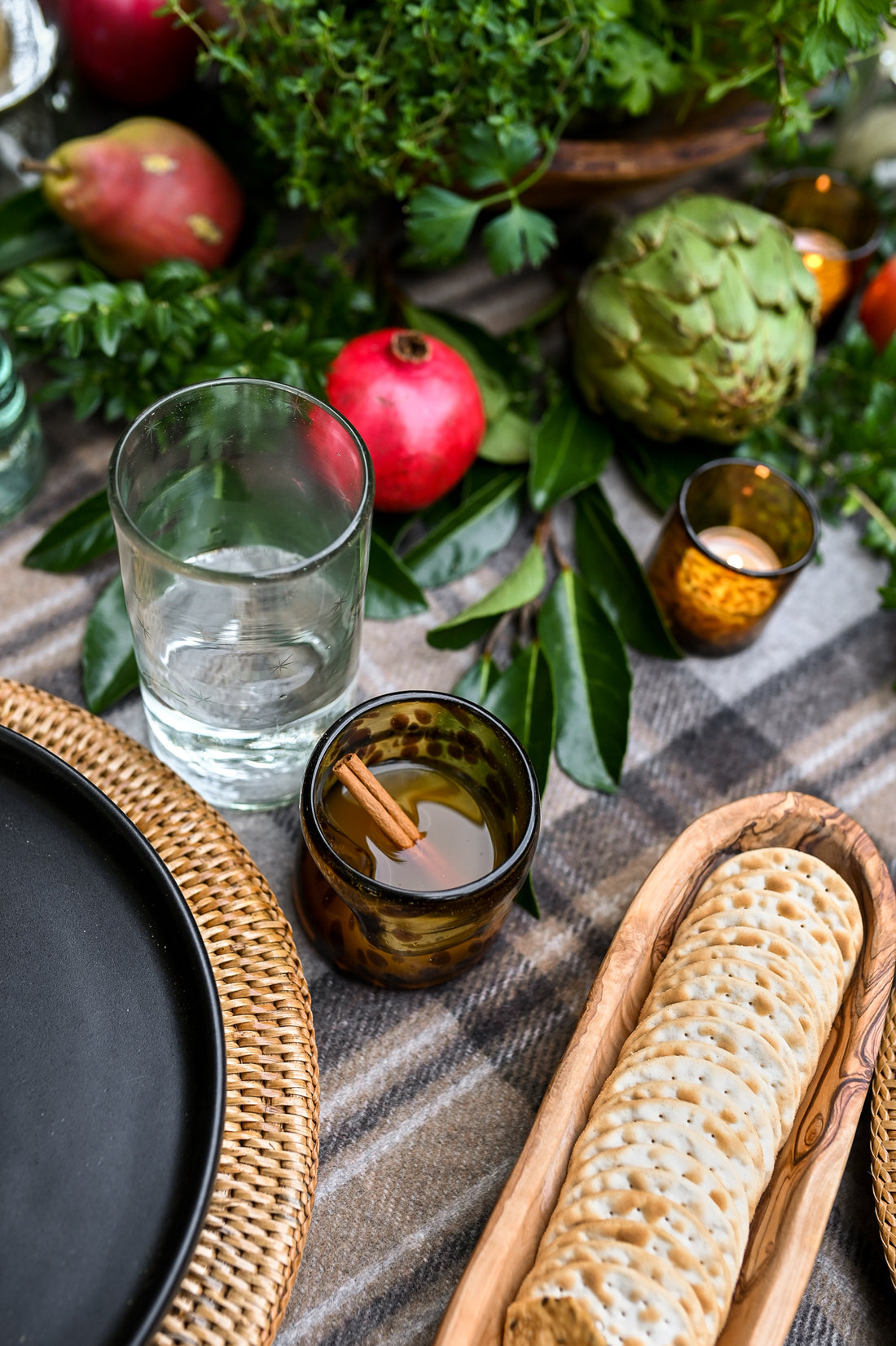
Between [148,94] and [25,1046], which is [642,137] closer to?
[148,94]

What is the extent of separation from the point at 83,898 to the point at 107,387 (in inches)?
14.0

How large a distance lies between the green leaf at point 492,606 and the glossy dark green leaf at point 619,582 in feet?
0.12

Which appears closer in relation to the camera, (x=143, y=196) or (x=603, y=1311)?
(x=603, y=1311)

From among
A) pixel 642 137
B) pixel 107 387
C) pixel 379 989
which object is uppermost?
Answer: pixel 642 137

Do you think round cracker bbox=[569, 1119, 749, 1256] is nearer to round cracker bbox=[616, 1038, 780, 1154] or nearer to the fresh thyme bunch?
round cracker bbox=[616, 1038, 780, 1154]

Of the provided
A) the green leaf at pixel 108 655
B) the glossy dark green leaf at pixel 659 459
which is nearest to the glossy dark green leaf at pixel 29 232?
the green leaf at pixel 108 655

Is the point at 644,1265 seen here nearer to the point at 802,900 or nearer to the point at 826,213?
the point at 802,900

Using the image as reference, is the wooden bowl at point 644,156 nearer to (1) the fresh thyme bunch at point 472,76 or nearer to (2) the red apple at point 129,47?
(1) the fresh thyme bunch at point 472,76

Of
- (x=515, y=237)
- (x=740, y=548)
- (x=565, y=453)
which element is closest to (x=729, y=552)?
(x=740, y=548)

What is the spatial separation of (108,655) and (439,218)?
31 cm

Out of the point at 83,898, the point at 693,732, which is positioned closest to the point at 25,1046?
the point at 83,898

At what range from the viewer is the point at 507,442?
0.68m

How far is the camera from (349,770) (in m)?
0.47

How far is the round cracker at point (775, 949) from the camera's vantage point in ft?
1.44
